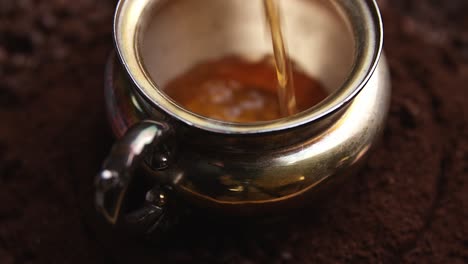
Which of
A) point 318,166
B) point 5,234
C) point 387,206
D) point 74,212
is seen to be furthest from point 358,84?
point 5,234

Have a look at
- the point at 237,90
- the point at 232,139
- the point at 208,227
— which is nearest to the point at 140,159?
the point at 232,139

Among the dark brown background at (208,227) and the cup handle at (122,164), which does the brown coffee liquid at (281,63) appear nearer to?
the dark brown background at (208,227)

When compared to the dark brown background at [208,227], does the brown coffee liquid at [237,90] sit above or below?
above

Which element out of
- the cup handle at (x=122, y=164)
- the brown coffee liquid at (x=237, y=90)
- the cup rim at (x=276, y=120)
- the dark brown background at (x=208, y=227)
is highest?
the cup rim at (x=276, y=120)

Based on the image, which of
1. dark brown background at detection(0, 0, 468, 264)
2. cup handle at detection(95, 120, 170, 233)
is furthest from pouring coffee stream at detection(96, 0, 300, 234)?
dark brown background at detection(0, 0, 468, 264)

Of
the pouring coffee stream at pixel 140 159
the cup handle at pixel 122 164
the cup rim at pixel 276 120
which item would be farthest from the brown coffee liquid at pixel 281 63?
the cup handle at pixel 122 164

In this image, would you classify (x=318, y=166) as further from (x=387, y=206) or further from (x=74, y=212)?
(x=74, y=212)

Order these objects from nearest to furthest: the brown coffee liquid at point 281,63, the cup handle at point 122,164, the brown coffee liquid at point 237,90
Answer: the cup handle at point 122,164
the brown coffee liquid at point 281,63
the brown coffee liquid at point 237,90

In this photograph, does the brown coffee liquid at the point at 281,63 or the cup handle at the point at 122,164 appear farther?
the brown coffee liquid at the point at 281,63
